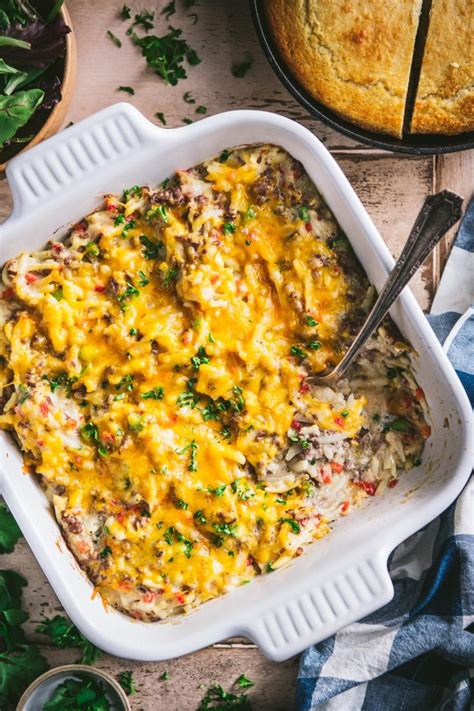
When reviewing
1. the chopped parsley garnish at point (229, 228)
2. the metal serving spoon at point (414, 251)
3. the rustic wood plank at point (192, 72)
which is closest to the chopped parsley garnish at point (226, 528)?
the metal serving spoon at point (414, 251)

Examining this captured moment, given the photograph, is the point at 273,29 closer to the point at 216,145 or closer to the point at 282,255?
the point at 216,145

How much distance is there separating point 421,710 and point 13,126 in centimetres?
239

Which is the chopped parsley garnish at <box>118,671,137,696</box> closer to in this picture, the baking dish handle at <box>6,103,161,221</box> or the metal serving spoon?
the metal serving spoon

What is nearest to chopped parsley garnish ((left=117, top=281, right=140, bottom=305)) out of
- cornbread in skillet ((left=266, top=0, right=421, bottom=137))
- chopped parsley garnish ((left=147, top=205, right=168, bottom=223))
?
chopped parsley garnish ((left=147, top=205, right=168, bottom=223))

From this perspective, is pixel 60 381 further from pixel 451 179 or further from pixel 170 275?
pixel 451 179

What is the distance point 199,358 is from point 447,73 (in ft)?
3.96

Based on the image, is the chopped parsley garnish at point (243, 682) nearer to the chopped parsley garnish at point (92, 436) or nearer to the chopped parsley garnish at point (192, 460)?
the chopped parsley garnish at point (192, 460)

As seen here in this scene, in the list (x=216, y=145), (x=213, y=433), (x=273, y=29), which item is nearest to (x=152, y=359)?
(x=213, y=433)

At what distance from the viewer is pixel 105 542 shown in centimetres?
272

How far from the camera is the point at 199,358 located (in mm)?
2664

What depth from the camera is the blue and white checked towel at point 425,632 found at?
2.94 metres

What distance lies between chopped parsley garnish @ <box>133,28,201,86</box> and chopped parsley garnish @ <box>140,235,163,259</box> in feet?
2.27

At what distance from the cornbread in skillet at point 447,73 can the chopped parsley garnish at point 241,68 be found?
0.64 metres

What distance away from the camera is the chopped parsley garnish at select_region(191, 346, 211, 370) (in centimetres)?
266
